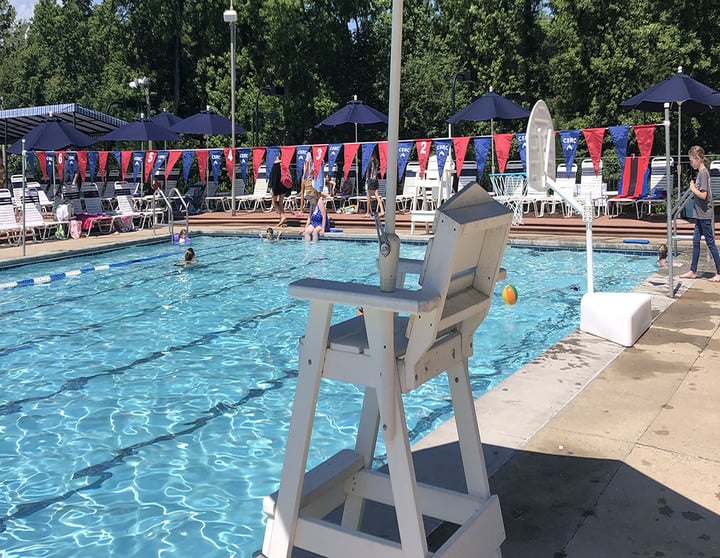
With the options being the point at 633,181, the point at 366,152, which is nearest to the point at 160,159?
the point at 366,152

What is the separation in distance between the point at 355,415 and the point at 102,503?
1.85m

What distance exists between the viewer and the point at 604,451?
3496 millimetres

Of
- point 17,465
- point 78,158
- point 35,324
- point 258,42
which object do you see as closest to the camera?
point 17,465

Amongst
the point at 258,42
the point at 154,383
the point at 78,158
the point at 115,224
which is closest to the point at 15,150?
the point at 78,158

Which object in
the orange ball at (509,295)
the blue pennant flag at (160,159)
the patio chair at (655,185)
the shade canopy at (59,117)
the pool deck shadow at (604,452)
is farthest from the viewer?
the shade canopy at (59,117)

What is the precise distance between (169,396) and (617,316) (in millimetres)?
3508

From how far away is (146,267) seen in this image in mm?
11750

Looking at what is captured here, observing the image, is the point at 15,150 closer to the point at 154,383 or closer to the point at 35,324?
the point at 35,324

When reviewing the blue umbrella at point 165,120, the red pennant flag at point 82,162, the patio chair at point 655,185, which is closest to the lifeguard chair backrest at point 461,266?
the patio chair at point 655,185

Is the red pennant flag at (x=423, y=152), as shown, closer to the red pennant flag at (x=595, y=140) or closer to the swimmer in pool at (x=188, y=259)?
the red pennant flag at (x=595, y=140)

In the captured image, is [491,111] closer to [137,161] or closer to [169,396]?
[137,161]

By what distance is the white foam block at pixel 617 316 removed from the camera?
5.53m

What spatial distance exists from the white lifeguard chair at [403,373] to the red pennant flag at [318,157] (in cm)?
1426

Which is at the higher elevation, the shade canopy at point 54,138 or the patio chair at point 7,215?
the shade canopy at point 54,138
